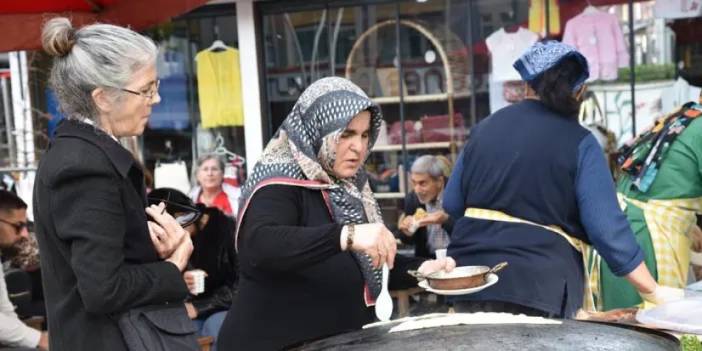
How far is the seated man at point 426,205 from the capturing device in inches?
229

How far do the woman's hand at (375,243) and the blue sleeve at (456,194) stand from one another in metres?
1.11

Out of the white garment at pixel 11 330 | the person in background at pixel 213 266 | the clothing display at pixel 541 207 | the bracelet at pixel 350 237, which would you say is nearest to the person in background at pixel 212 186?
the person in background at pixel 213 266

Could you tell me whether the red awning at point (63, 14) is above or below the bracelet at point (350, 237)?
above

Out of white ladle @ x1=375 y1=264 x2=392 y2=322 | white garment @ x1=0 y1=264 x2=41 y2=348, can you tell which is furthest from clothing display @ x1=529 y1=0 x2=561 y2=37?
white ladle @ x1=375 y1=264 x2=392 y2=322

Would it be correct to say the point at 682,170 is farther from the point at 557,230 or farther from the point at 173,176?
the point at 173,176

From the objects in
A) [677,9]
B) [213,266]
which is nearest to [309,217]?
[213,266]

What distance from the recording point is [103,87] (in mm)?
2162

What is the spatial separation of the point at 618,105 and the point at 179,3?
343 centimetres

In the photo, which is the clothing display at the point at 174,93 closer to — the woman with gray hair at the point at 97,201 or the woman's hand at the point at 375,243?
the woman's hand at the point at 375,243

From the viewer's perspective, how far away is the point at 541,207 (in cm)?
333

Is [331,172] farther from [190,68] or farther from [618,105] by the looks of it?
[190,68]

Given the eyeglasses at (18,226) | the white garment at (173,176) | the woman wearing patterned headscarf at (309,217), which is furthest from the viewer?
the white garment at (173,176)

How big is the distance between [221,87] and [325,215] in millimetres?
4410

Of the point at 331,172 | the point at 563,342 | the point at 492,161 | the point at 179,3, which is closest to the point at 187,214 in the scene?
the point at 331,172
